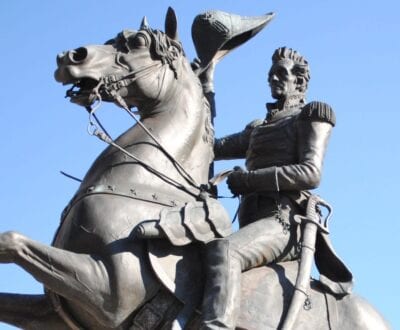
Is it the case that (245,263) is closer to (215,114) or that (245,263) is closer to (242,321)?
(242,321)

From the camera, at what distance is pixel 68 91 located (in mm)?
Answer: 11109

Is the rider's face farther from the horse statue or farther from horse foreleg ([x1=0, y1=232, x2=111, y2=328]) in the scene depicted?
horse foreleg ([x1=0, y1=232, x2=111, y2=328])

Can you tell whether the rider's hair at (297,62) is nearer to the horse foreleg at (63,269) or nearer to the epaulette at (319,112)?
the epaulette at (319,112)

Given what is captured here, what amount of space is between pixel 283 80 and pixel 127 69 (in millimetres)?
1679

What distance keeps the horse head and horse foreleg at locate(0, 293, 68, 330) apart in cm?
176

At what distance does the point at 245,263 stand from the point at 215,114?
1910mm

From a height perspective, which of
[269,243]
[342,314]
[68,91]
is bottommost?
[342,314]

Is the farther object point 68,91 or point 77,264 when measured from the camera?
point 68,91

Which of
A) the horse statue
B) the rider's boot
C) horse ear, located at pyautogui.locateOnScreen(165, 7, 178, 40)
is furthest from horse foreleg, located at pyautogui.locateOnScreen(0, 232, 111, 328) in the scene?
horse ear, located at pyautogui.locateOnScreen(165, 7, 178, 40)

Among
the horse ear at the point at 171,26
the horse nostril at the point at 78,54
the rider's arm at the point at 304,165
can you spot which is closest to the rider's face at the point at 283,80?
the rider's arm at the point at 304,165

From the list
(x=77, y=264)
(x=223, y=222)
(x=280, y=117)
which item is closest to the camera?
(x=77, y=264)

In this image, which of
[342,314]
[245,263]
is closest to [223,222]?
[245,263]

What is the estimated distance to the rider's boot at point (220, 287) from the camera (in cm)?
1023

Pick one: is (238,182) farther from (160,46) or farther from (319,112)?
(160,46)
